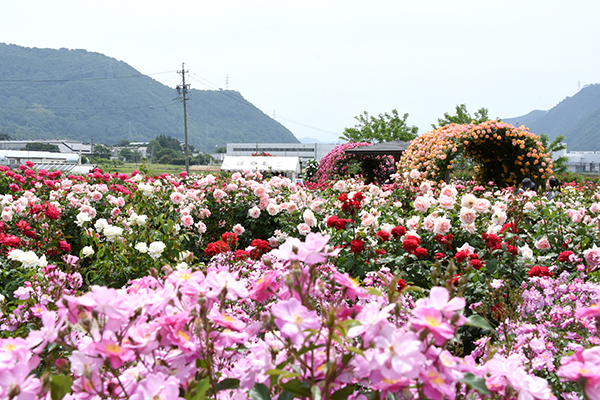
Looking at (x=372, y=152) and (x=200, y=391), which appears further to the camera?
(x=372, y=152)

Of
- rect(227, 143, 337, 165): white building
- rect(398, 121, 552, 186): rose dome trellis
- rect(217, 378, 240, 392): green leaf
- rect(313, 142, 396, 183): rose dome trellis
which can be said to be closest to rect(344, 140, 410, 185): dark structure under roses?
rect(313, 142, 396, 183): rose dome trellis

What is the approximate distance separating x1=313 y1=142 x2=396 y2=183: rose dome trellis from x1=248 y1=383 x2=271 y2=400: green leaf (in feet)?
43.3

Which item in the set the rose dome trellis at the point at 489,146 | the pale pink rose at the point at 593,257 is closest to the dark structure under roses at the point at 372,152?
the rose dome trellis at the point at 489,146

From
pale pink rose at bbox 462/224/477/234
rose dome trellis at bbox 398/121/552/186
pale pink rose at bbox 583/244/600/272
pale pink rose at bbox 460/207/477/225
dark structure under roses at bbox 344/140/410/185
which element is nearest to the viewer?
pale pink rose at bbox 583/244/600/272

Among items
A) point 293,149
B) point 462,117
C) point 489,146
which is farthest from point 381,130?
point 293,149

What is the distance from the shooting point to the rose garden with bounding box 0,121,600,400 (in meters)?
0.76

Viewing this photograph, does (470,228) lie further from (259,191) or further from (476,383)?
(476,383)

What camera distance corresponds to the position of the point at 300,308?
816 millimetres

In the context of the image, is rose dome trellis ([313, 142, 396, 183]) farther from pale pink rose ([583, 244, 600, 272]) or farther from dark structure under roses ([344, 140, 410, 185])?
pale pink rose ([583, 244, 600, 272])

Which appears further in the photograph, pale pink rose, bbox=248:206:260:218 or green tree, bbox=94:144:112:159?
green tree, bbox=94:144:112:159

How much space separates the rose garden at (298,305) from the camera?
76cm

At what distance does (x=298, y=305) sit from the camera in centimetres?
83

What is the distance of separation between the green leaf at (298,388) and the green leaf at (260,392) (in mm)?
54

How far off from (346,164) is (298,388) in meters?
14.5
